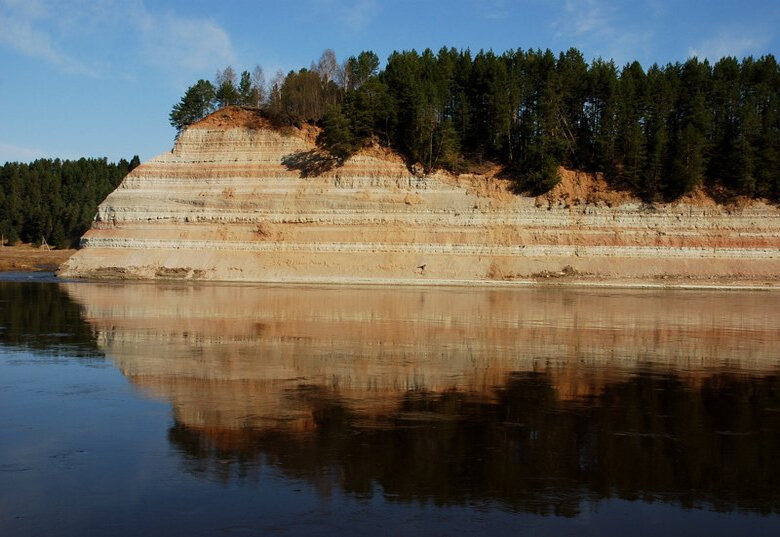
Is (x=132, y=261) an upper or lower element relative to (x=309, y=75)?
lower

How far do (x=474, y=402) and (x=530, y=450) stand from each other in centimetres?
293

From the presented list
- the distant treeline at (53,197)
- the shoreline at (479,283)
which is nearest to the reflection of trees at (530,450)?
the shoreline at (479,283)

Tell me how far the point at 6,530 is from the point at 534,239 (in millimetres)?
51657

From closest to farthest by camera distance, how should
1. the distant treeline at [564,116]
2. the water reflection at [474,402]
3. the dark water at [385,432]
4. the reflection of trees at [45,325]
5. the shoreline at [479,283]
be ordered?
the dark water at [385,432], the water reflection at [474,402], the reflection of trees at [45,325], the shoreline at [479,283], the distant treeline at [564,116]

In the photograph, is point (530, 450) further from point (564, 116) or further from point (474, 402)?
point (564, 116)

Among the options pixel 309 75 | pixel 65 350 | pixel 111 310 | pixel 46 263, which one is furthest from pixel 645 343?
pixel 46 263

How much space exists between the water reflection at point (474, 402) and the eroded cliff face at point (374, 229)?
27.2 m

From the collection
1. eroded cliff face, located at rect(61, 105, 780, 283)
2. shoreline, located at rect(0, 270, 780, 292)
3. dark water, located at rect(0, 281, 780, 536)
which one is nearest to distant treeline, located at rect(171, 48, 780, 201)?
eroded cliff face, located at rect(61, 105, 780, 283)

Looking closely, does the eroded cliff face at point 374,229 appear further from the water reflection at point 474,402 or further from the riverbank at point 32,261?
the water reflection at point 474,402

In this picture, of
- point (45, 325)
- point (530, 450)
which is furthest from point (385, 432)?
point (45, 325)

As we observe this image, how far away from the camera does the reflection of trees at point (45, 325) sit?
18.6 meters

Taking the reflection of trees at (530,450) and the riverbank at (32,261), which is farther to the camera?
the riverbank at (32,261)

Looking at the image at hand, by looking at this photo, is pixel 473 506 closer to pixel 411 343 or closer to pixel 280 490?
pixel 280 490

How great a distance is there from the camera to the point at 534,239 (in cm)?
5538
